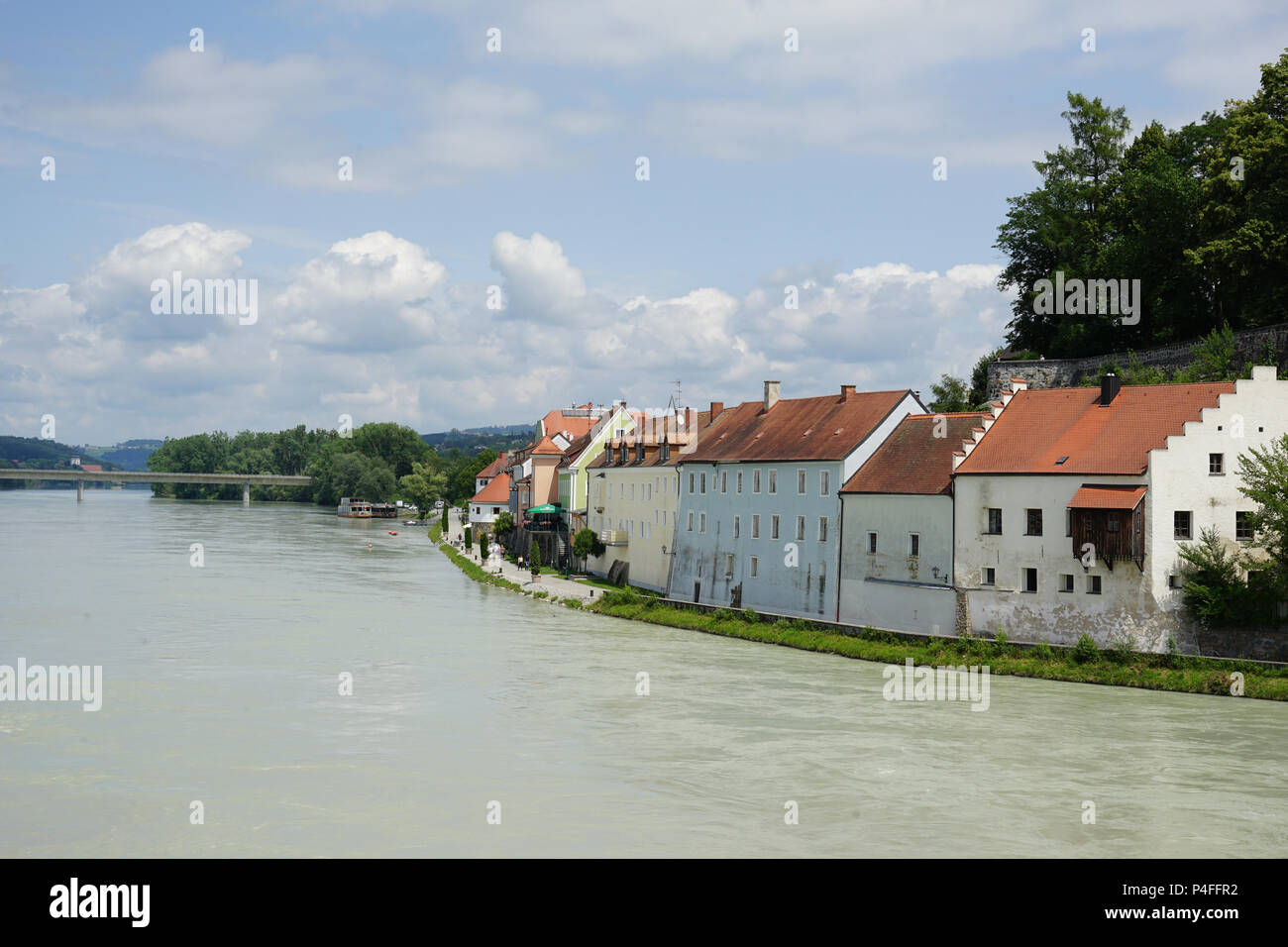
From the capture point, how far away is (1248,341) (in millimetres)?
46438

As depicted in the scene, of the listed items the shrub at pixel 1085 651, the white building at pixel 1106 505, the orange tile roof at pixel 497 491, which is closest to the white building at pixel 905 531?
the white building at pixel 1106 505

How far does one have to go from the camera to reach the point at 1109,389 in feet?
122

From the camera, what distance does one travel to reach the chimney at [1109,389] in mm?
37156

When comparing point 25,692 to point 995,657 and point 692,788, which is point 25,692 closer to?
point 692,788

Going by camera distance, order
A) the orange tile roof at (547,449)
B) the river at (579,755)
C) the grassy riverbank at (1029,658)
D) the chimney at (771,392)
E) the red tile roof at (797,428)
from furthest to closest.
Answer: the orange tile roof at (547,449)
the chimney at (771,392)
the red tile roof at (797,428)
the grassy riverbank at (1029,658)
the river at (579,755)

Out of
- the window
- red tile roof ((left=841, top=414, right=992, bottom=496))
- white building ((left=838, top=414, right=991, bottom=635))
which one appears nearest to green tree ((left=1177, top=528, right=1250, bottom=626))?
the window

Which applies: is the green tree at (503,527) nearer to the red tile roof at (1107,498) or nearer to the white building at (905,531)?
the white building at (905,531)

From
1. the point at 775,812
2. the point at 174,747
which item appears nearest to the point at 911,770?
the point at 775,812

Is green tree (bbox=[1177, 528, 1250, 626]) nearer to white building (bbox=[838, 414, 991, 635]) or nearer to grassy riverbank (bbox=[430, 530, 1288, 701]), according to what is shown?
grassy riverbank (bbox=[430, 530, 1288, 701])

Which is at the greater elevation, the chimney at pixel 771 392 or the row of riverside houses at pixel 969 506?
the chimney at pixel 771 392

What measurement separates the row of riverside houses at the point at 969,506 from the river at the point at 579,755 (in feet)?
12.5

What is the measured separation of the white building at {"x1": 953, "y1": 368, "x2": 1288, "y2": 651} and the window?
0.14 ft

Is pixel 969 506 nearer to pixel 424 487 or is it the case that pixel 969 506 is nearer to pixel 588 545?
pixel 588 545

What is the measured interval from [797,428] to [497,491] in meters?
63.1
